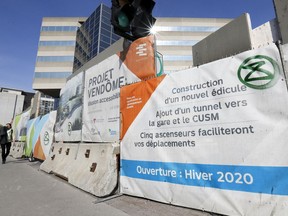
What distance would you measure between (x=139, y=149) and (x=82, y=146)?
2.47 meters

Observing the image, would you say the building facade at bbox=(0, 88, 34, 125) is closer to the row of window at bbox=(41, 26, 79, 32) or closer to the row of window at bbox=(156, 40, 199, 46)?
the row of window at bbox=(41, 26, 79, 32)

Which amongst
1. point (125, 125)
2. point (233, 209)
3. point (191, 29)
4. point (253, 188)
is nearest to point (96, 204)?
point (125, 125)

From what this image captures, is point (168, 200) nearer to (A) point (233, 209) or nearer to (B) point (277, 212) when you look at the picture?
(A) point (233, 209)

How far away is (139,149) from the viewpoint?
3738 mm

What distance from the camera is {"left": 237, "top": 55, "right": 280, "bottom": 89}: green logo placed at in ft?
7.89

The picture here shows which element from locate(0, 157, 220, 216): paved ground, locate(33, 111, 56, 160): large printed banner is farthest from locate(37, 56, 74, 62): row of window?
locate(0, 157, 220, 216): paved ground

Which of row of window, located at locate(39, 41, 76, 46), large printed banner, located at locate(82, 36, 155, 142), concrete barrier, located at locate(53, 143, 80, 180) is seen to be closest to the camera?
large printed banner, located at locate(82, 36, 155, 142)

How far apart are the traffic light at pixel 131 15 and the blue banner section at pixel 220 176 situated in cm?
274

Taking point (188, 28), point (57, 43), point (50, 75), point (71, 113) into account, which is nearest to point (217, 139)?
point (71, 113)

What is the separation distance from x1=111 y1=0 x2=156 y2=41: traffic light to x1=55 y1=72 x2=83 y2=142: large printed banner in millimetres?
3478

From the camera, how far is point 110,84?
5.18 m

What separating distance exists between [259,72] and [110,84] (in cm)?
369

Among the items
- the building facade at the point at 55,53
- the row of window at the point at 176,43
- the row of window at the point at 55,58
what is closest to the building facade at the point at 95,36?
the row of window at the point at 55,58

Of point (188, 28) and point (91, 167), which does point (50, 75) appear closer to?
point (188, 28)
